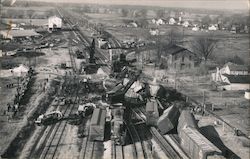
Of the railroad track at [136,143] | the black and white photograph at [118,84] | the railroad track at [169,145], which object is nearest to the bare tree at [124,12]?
the black and white photograph at [118,84]

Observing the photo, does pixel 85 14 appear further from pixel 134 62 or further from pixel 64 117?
Result: pixel 64 117

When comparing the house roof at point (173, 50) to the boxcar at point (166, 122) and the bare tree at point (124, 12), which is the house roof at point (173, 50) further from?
Answer: the boxcar at point (166, 122)

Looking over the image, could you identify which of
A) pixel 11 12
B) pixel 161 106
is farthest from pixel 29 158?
pixel 11 12

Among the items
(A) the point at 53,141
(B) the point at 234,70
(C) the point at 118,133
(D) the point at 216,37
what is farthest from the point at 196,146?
(D) the point at 216,37

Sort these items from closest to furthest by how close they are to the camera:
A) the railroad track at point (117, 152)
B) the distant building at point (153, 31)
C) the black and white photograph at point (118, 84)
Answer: the railroad track at point (117, 152)
the black and white photograph at point (118, 84)
the distant building at point (153, 31)

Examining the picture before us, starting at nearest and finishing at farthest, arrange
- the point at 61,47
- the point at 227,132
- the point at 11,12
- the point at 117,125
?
the point at 117,125 → the point at 227,132 → the point at 11,12 → the point at 61,47

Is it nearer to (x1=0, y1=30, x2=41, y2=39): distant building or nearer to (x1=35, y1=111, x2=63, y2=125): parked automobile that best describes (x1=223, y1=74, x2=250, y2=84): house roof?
(x1=35, y1=111, x2=63, y2=125): parked automobile

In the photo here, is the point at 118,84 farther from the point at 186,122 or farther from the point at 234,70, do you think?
the point at 234,70
